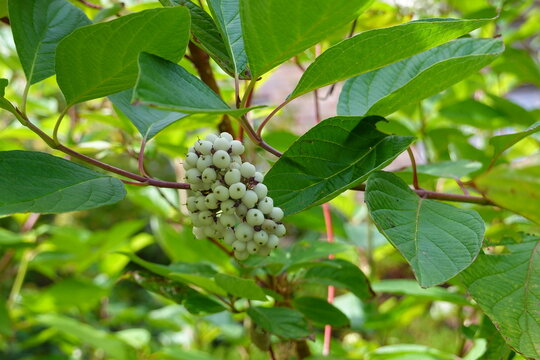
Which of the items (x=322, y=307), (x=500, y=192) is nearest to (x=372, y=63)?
(x=500, y=192)

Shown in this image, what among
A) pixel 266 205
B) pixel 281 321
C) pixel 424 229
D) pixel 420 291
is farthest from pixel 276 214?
pixel 420 291

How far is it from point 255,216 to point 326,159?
93mm

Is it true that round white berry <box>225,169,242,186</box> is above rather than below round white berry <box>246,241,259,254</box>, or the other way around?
above

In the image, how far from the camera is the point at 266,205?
1.42ft

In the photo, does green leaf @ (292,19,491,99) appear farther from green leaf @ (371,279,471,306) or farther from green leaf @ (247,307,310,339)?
green leaf @ (371,279,471,306)

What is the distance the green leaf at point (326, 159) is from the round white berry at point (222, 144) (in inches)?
1.9

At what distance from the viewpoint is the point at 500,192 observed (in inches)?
16.8

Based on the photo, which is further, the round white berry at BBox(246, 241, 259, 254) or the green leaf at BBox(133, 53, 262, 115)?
the round white berry at BBox(246, 241, 259, 254)

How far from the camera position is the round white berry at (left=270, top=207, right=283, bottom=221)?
436 mm

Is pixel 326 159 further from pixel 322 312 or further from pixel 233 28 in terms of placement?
pixel 322 312

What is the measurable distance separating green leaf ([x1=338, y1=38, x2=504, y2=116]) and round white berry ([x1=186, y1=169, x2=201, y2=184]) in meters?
0.16

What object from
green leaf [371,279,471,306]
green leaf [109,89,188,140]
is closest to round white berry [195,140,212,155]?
green leaf [109,89,188,140]

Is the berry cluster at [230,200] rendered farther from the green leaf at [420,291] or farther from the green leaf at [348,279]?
the green leaf at [420,291]

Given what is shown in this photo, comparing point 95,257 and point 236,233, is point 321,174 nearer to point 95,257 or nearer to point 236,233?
point 236,233
